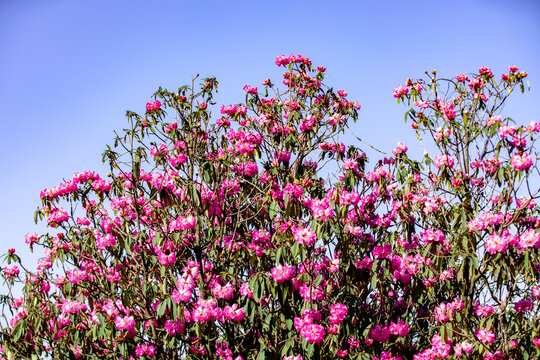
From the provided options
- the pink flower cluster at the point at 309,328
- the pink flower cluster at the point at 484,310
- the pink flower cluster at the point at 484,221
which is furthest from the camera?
the pink flower cluster at the point at 484,310

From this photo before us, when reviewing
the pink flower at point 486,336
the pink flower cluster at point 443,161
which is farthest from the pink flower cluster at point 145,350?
the pink flower cluster at point 443,161

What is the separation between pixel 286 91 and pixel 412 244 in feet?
7.58

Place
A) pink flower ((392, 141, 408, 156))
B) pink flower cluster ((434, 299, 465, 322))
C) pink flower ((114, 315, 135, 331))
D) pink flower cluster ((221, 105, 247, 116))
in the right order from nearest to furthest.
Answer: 1. pink flower ((114, 315, 135, 331))
2. pink flower cluster ((434, 299, 465, 322))
3. pink flower ((392, 141, 408, 156))
4. pink flower cluster ((221, 105, 247, 116))

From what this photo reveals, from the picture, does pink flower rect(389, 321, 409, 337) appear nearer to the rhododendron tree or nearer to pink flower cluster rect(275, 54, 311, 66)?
the rhododendron tree

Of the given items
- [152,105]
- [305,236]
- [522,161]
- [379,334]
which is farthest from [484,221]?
[152,105]

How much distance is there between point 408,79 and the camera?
18.6 ft

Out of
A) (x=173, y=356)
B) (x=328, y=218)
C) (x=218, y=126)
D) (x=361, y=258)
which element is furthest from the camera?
(x=218, y=126)

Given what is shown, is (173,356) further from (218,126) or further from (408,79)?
(408,79)

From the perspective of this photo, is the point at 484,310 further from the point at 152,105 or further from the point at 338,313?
the point at 152,105

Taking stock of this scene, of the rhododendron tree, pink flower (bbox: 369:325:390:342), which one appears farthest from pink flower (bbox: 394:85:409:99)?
pink flower (bbox: 369:325:390:342)

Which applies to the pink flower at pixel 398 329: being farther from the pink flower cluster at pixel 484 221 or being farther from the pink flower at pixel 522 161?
the pink flower at pixel 522 161

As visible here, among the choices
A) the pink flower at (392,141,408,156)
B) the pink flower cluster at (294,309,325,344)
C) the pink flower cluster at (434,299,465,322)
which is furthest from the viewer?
the pink flower at (392,141,408,156)

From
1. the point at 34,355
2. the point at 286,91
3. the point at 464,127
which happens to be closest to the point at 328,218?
the point at 464,127

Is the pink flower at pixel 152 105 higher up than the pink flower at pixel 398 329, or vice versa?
the pink flower at pixel 152 105
